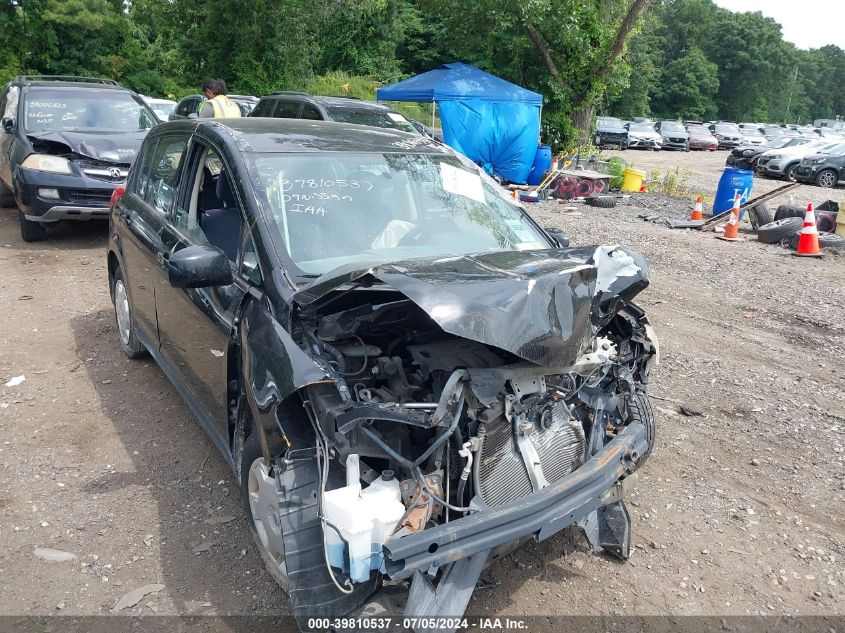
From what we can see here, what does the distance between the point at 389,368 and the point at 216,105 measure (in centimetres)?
701

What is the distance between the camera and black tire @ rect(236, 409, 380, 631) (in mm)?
2459

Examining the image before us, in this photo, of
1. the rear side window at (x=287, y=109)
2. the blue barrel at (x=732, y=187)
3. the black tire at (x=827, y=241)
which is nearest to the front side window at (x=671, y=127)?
the blue barrel at (x=732, y=187)

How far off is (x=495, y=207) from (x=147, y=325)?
244cm

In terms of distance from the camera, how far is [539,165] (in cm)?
1819

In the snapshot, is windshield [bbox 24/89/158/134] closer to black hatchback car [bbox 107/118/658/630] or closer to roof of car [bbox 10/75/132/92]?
roof of car [bbox 10/75/132/92]

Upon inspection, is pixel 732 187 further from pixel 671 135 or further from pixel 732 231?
pixel 671 135

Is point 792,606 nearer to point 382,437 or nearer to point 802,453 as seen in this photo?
point 802,453

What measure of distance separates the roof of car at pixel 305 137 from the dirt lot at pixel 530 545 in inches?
73.9

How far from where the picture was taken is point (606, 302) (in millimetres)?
3158

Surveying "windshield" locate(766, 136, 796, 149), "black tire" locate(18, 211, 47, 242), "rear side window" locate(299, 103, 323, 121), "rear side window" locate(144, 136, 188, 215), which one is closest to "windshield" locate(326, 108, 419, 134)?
"rear side window" locate(299, 103, 323, 121)

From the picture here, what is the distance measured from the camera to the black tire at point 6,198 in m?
11.0

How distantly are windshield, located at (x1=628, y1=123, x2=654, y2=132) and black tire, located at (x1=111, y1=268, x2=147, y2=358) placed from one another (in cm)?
3650

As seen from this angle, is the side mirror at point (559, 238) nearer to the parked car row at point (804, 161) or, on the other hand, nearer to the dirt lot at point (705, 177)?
the dirt lot at point (705, 177)

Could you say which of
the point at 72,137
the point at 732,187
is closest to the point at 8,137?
the point at 72,137
